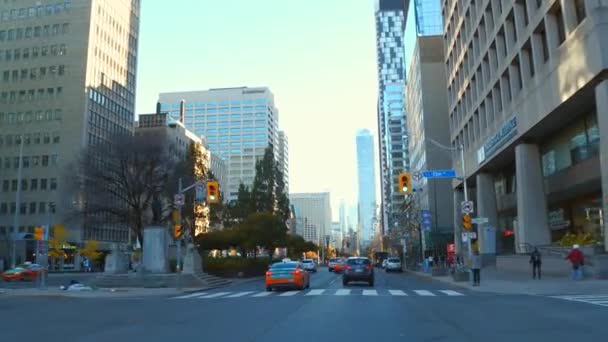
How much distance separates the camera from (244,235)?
2285 inches

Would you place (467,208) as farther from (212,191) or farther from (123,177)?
(123,177)

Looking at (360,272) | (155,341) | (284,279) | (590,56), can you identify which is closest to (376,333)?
(155,341)

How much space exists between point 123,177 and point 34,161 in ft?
148

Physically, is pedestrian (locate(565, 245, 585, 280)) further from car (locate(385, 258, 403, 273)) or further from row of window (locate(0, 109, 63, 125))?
row of window (locate(0, 109, 63, 125))

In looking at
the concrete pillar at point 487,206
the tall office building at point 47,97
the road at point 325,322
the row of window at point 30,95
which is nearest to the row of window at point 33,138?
the tall office building at point 47,97

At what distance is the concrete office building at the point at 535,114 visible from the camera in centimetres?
3025

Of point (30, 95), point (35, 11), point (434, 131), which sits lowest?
point (434, 131)

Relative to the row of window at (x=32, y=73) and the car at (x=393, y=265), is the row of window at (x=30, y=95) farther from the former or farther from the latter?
the car at (x=393, y=265)

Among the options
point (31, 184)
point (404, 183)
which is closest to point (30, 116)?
point (31, 184)

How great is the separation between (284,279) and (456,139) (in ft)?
145

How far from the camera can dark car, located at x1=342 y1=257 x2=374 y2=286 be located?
30297mm

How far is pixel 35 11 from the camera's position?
9212 cm

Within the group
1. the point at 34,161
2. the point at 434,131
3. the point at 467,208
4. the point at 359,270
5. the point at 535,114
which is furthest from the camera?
the point at 34,161

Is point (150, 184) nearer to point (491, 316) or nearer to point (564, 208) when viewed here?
point (564, 208)
